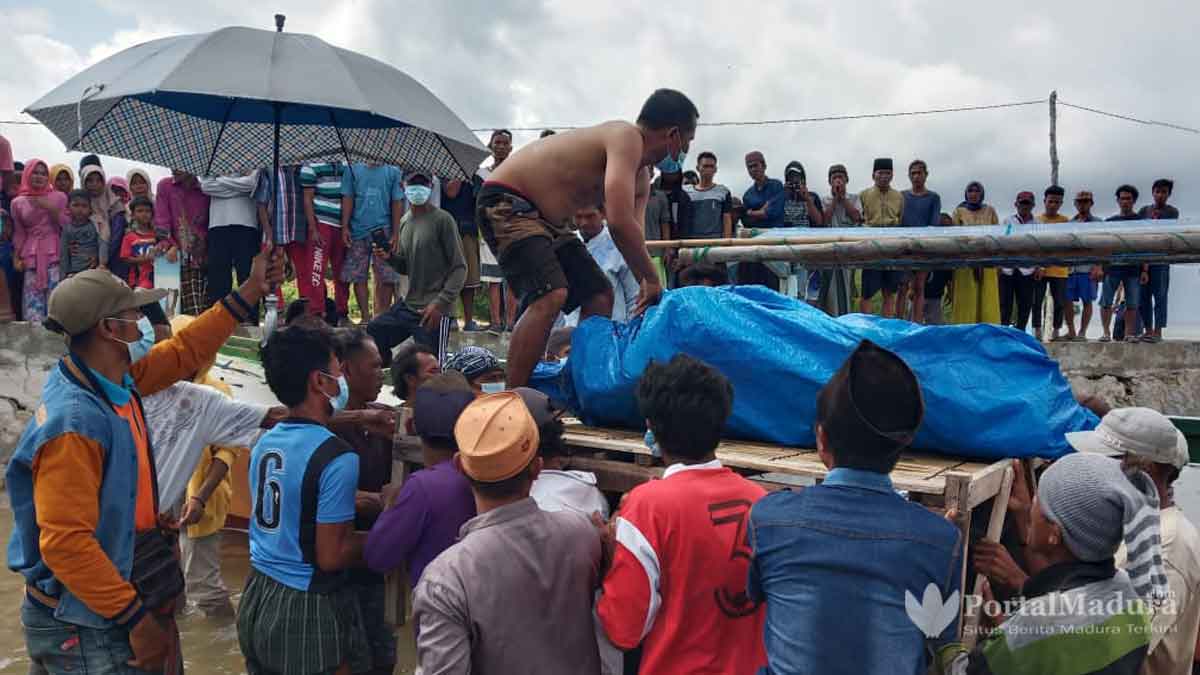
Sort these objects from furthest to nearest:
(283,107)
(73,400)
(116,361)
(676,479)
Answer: (283,107), (116,361), (73,400), (676,479)

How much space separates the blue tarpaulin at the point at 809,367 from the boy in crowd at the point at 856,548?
1154mm

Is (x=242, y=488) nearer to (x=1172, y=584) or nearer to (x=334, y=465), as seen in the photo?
(x=334, y=465)

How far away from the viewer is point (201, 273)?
8.28 m

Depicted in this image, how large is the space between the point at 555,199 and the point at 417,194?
314 cm

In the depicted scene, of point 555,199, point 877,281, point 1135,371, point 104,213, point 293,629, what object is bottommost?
point 293,629

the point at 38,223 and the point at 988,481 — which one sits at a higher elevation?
the point at 38,223

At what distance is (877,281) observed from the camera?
900cm

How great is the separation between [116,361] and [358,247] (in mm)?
5686

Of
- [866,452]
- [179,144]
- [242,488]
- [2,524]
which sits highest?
[179,144]

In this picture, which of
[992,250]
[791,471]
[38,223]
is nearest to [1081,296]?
[992,250]

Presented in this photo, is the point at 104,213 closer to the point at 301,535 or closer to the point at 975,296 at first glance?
the point at 301,535

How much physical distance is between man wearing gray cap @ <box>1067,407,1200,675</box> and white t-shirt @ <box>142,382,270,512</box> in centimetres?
331

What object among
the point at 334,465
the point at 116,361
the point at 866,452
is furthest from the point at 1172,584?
the point at 116,361

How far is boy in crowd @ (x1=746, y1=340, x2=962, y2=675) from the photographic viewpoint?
71.4 inches
